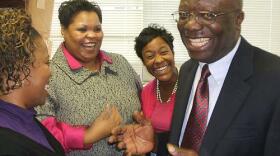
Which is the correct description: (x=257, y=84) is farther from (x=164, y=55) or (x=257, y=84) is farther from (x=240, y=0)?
(x=164, y=55)

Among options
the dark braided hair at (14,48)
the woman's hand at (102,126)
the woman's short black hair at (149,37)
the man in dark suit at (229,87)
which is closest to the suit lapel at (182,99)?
the man in dark suit at (229,87)

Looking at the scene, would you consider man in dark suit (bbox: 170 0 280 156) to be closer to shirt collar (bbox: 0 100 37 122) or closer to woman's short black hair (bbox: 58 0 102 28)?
shirt collar (bbox: 0 100 37 122)

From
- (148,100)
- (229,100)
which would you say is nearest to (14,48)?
(229,100)

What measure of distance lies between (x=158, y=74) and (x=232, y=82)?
0.89m

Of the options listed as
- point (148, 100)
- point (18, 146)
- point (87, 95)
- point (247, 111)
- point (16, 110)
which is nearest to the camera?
point (18, 146)

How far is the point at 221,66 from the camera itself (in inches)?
55.5

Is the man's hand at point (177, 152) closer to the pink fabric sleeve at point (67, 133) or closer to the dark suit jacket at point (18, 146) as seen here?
the dark suit jacket at point (18, 146)

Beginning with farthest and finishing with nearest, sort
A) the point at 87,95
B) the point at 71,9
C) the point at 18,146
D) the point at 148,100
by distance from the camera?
the point at 148,100
the point at 71,9
the point at 87,95
the point at 18,146

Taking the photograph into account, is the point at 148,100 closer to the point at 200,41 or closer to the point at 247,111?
the point at 200,41

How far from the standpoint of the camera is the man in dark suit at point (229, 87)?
4.05 feet

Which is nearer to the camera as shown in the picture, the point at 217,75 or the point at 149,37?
the point at 217,75

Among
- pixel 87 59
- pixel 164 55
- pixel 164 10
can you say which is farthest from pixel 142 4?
pixel 87 59

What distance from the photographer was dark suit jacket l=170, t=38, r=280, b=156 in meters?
1.22

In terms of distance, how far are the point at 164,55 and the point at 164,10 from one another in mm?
804
